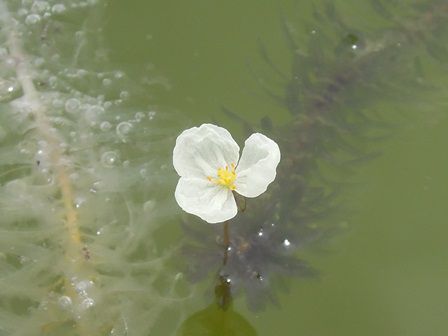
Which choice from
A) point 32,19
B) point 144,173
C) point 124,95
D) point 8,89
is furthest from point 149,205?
point 32,19

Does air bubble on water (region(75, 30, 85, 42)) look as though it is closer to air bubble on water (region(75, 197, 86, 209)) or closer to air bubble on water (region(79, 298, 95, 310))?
air bubble on water (region(75, 197, 86, 209))

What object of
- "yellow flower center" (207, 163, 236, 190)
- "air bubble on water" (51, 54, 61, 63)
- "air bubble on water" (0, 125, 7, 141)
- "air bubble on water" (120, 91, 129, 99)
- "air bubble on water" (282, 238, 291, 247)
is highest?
"yellow flower center" (207, 163, 236, 190)

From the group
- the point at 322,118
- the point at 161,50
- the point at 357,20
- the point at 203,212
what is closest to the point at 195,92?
the point at 161,50

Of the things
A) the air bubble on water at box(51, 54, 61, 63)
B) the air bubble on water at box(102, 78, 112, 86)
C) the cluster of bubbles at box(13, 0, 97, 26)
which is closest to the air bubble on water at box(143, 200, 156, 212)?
the air bubble on water at box(102, 78, 112, 86)

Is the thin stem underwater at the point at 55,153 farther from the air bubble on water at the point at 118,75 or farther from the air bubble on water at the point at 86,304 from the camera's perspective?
the air bubble on water at the point at 118,75

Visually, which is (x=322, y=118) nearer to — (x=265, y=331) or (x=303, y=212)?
(x=303, y=212)

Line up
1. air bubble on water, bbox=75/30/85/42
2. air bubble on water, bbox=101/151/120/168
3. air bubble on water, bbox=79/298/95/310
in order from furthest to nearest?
air bubble on water, bbox=75/30/85/42 < air bubble on water, bbox=101/151/120/168 < air bubble on water, bbox=79/298/95/310

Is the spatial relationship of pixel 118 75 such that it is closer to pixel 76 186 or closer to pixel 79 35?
pixel 79 35
